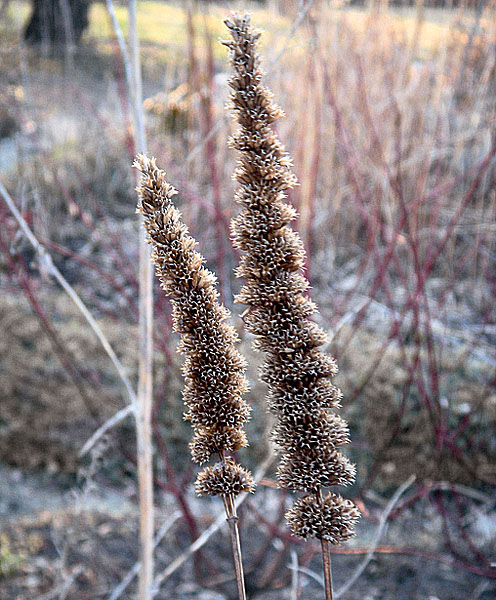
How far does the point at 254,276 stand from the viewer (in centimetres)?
43

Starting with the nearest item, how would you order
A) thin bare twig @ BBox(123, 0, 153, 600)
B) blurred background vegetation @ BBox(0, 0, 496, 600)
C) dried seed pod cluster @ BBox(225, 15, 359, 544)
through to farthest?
dried seed pod cluster @ BBox(225, 15, 359, 544) < thin bare twig @ BBox(123, 0, 153, 600) < blurred background vegetation @ BBox(0, 0, 496, 600)

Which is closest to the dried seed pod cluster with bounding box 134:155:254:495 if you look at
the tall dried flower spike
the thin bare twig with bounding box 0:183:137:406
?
the tall dried flower spike

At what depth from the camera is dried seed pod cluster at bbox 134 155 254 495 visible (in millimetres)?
401

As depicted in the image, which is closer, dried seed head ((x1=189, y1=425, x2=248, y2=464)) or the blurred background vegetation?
dried seed head ((x1=189, y1=425, x2=248, y2=464))

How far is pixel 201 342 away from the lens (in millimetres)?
437

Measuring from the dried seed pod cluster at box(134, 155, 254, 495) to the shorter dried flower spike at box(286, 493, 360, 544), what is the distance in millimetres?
40

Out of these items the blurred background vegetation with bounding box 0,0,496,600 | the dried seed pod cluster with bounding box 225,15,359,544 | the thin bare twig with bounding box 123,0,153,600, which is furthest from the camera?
the blurred background vegetation with bounding box 0,0,496,600

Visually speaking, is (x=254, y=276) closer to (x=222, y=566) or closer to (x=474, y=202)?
(x=222, y=566)

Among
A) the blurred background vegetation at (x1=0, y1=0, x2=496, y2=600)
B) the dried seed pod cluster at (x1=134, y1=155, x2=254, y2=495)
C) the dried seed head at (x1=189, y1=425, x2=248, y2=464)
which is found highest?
the dried seed pod cluster at (x1=134, y1=155, x2=254, y2=495)

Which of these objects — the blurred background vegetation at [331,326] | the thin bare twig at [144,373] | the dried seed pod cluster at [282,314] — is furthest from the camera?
the blurred background vegetation at [331,326]

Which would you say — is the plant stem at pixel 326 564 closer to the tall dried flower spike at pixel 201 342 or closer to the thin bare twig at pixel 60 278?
the tall dried flower spike at pixel 201 342

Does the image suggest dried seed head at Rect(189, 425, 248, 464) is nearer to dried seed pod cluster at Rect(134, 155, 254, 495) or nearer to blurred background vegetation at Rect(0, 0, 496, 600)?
dried seed pod cluster at Rect(134, 155, 254, 495)

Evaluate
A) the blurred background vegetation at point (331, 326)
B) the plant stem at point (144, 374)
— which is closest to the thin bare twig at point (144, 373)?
the plant stem at point (144, 374)

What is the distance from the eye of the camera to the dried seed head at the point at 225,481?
1.53 ft
